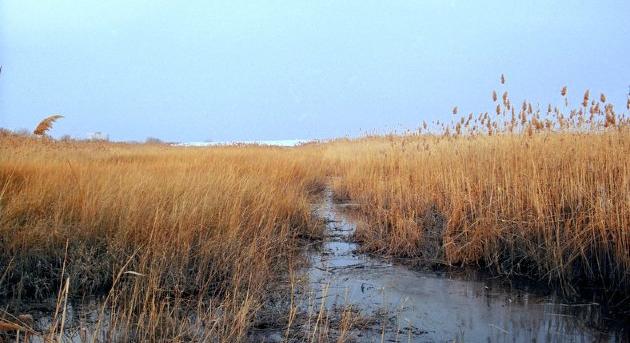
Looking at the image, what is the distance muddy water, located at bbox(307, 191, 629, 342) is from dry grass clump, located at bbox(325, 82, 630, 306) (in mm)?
434

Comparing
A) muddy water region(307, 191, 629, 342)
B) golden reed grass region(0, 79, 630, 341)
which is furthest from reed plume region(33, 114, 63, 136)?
muddy water region(307, 191, 629, 342)

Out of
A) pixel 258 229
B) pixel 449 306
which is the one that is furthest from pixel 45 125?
pixel 449 306

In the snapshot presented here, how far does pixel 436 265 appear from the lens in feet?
13.7

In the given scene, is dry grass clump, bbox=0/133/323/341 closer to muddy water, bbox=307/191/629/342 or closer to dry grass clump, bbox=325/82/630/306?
muddy water, bbox=307/191/629/342

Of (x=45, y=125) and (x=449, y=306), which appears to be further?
(x=45, y=125)

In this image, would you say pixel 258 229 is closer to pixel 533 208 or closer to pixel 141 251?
pixel 141 251

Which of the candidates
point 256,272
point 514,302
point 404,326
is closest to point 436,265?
point 514,302

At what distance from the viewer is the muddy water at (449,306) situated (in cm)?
262

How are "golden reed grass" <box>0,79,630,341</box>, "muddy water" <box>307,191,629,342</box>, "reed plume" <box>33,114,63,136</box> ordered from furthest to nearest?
"reed plume" <box>33,114,63,136</box> < "golden reed grass" <box>0,79,630,341</box> < "muddy water" <box>307,191,629,342</box>

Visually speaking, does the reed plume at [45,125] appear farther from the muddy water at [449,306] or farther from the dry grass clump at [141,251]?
the muddy water at [449,306]

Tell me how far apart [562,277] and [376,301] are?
1626 millimetres

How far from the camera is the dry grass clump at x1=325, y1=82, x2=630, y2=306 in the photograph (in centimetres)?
350

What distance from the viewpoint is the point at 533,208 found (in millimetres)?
4102

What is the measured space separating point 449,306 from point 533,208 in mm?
1586
